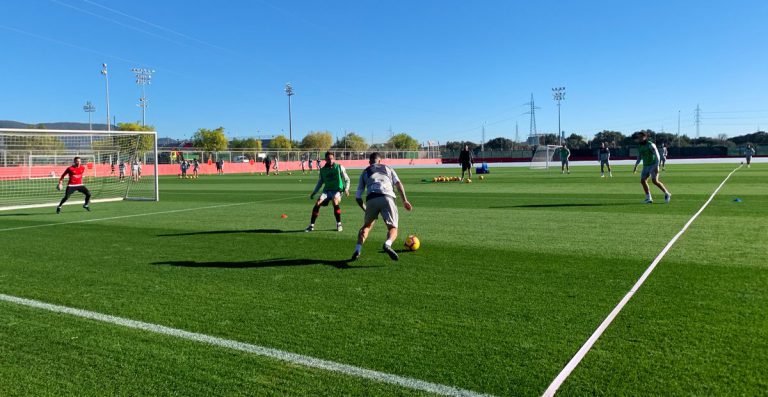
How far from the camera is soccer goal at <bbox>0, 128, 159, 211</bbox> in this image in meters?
20.4

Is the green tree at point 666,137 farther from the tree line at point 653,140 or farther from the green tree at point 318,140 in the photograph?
the green tree at point 318,140

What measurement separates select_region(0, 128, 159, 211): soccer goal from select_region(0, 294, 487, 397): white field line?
13.8 meters

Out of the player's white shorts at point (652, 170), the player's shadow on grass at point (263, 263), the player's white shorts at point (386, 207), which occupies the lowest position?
the player's shadow on grass at point (263, 263)

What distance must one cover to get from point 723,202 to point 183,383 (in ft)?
51.8

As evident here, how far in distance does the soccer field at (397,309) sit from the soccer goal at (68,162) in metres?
9.94

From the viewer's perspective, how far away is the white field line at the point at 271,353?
12.2 ft

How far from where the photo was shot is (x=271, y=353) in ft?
14.3

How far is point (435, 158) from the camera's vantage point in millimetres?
88750

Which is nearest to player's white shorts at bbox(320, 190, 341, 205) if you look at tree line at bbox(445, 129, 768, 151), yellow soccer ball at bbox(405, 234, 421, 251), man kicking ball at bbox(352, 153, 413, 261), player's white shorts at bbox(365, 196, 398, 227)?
yellow soccer ball at bbox(405, 234, 421, 251)

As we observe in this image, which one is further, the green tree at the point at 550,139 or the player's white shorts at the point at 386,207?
the green tree at the point at 550,139

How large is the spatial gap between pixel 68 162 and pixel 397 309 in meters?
40.4

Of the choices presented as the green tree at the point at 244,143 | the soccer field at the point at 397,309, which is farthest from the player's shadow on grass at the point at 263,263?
the green tree at the point at 244,143

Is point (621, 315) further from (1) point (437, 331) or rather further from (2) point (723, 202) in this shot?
(2) point (723, 202)

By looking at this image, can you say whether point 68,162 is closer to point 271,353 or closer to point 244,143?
point 271,353
